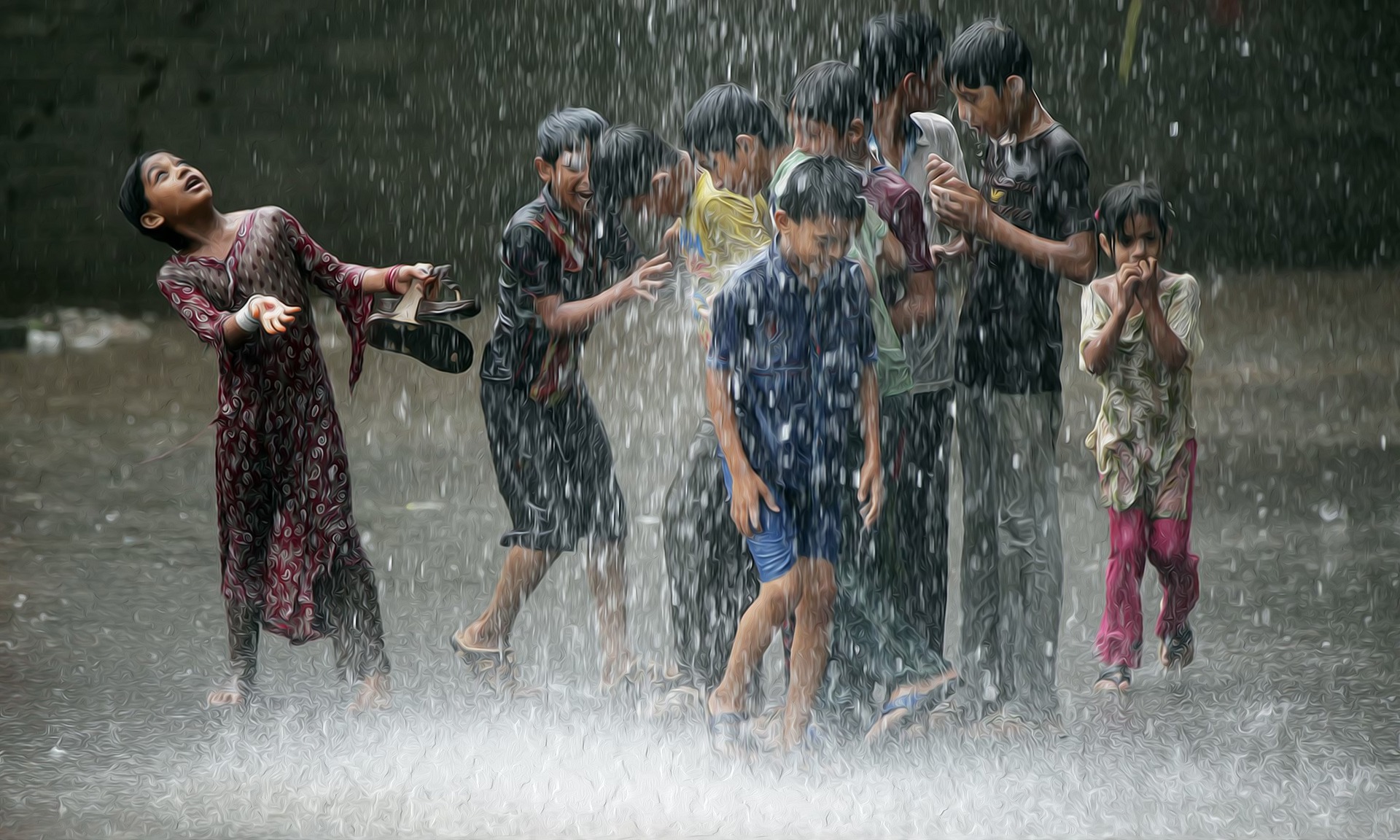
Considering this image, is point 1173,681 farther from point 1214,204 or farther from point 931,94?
point 1214,204

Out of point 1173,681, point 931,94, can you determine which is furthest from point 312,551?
point 1173,681

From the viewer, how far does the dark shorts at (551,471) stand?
13.4 feet

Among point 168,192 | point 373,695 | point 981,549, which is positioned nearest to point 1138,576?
point 981,549

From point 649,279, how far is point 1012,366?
878 millimetres

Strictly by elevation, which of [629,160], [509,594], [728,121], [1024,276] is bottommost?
[509,594]

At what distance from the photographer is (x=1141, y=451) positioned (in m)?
3.97

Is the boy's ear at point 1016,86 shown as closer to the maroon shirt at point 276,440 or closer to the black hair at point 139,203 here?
the maroon shirt at point 276,440

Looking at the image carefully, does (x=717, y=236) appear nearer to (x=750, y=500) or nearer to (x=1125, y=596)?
(x=750, y=500)

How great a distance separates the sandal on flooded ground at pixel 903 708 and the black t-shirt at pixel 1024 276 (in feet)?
2.34

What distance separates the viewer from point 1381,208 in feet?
34.8

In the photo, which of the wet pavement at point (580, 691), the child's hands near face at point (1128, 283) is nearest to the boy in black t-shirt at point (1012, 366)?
the child's hands near face at point (1128, 283)

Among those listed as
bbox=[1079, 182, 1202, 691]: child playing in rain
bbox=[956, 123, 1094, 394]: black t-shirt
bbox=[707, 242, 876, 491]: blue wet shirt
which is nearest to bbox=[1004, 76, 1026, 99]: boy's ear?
bbox=[956, 123, 1094, 394]: black t-shirt

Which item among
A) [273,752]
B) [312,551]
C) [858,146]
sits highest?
[858,146]

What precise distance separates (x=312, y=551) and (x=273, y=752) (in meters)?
0.51
